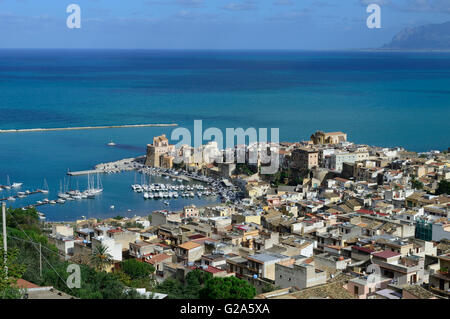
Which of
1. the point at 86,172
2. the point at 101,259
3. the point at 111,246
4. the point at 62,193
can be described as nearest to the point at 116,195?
the point at 62,193

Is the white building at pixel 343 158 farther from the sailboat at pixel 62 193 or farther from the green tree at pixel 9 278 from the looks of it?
the green tree at pixel 9 278

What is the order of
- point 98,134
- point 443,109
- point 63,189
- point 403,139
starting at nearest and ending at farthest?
point 63,189 → point 403,139 → point 98,134 → point 443,109

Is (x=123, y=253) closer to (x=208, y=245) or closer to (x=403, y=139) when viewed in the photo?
(x=208, y=245)

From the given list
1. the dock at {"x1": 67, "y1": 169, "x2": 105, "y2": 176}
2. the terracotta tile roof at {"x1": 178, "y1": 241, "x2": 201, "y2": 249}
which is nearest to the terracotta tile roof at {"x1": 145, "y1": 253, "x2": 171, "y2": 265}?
the terracotta tile roof at {"x1": 178, "y1": 241, "x2": 201, "y2": 249}

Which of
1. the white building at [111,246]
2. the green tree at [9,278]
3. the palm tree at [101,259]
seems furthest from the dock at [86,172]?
the green tree at [9,278]

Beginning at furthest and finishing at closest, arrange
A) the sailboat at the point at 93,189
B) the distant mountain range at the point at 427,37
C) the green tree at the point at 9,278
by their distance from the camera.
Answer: the distant mountain range at the point at 427,37, the sailboat at the point at 93,189, the green tree at the point at 9,278

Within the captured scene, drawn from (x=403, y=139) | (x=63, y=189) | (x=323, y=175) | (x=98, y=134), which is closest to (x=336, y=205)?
(x=323, y=175)
